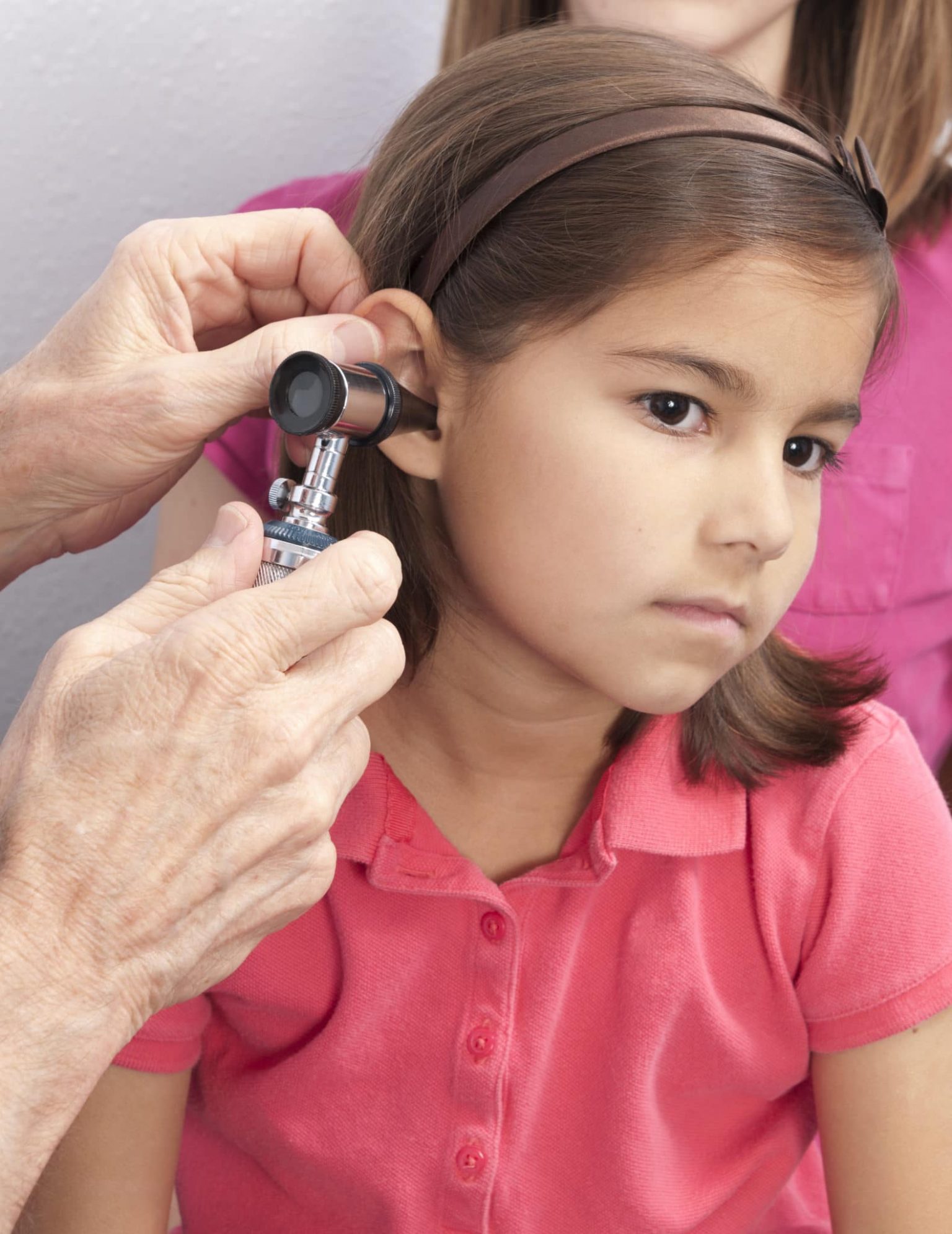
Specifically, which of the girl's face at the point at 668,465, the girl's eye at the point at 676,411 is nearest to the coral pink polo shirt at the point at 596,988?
the girl's face at the point at 668,465

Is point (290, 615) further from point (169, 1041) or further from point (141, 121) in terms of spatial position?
point (141, 121)

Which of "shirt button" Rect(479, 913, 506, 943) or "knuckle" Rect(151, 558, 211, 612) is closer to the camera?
"knuckle" Rect(151, 558, 211, 612)

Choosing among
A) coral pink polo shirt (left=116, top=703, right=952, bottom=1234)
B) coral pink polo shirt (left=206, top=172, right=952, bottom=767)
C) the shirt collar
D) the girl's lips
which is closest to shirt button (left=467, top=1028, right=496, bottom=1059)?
coral pink polo shirt (left=116, top=703, right=952, bottom=1234)

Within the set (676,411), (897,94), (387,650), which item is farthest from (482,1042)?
(897,94)

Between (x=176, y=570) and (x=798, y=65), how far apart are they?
984 mm

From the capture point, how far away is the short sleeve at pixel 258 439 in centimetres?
139

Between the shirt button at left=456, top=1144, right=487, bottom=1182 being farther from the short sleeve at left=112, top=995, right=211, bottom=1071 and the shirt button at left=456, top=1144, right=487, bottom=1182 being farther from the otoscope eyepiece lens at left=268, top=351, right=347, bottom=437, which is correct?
the otoscope eyepiece lens at left=268, top=351, right=347, bottom=437

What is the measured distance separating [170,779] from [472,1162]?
0.42m

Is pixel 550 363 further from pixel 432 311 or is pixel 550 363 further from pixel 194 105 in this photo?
pixel 194 105

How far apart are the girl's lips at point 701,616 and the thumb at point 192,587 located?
26 centimetres

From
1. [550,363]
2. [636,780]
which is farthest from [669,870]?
[550,363]

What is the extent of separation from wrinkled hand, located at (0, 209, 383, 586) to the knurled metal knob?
9cm

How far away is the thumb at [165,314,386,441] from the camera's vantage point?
2.84 feet

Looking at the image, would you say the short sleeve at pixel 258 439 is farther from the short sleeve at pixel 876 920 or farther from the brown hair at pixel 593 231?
the short sleeve at pixel 876 920
